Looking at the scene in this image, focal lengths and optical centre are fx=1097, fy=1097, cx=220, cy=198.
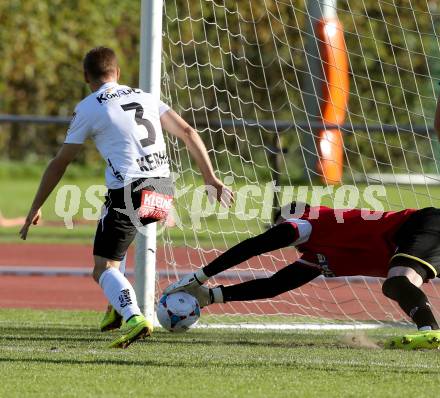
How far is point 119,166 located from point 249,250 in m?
0.98

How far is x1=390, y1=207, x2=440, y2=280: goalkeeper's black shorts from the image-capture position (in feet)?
20.9

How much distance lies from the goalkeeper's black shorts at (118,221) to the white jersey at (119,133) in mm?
61

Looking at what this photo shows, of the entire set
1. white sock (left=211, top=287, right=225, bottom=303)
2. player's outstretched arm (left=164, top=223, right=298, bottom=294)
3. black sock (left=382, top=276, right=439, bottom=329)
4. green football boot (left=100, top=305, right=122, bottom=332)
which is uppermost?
player's outstretched arm (left=164, top=223, right=298, bottom=294)

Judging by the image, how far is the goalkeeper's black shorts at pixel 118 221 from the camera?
6558mm

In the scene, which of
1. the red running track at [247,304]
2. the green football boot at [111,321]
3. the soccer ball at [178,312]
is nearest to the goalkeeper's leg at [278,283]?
the soccer ball at [178,312]

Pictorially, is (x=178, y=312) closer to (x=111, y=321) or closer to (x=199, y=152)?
(x=111, y=321)

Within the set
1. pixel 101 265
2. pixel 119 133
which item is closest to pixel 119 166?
pixel 119 133

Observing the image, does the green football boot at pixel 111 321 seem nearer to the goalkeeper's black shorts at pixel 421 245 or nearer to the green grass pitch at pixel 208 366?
the green grass pitch at pixel 208 366

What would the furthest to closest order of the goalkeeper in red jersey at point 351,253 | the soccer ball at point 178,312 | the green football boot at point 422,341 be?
the soccer ball at point 178,312 → the goalkeeper in red jersey at point 351,253 → the green football boot at point 422,341

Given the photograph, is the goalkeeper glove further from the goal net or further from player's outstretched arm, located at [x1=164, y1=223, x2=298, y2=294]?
the goal net

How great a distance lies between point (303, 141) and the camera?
10406mm

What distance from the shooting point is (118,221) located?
655 centimetres

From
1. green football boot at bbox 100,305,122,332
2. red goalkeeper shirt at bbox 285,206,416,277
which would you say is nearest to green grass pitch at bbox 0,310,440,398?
green football boot at bbox 100,305,122,332

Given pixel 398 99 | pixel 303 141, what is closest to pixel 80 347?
pixel 303 141
